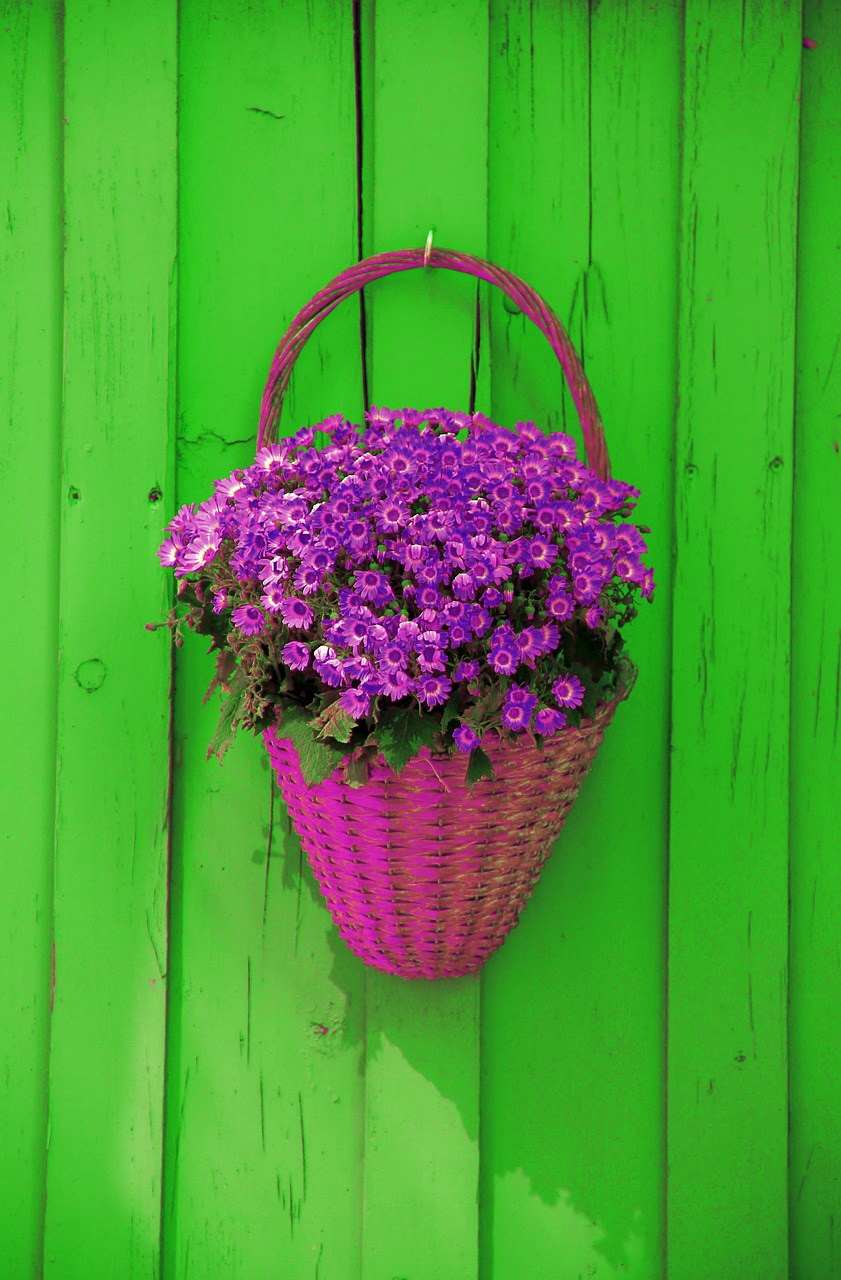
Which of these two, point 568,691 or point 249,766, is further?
point 249,766

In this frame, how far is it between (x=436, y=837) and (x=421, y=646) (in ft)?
0.82

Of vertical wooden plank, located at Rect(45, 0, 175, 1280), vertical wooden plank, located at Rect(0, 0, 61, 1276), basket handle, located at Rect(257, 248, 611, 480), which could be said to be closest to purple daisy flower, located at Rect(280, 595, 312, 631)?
basket handle, located at Rect(257, 248, 611, 480)

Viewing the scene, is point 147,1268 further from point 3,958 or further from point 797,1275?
point 797,1275

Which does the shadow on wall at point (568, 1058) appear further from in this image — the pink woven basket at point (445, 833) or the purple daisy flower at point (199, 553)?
the purple daisy flower at point (199, 553)

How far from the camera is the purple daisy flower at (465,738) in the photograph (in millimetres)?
981

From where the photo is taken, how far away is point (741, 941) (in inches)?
54.7

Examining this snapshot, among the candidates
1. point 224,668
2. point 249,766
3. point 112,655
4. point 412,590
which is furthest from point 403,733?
point 112,655

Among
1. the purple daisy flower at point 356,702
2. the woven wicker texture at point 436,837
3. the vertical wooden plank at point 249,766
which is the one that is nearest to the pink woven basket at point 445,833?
the woven wicker texture at point 436,837

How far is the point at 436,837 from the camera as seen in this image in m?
1.07

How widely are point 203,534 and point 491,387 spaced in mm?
539

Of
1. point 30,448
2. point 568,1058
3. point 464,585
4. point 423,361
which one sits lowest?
point 568,1058

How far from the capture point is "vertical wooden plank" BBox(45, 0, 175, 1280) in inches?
54.6

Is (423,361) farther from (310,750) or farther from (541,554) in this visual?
(310,750)

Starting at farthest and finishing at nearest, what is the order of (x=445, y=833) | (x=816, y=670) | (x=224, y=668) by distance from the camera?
(x=816, y=670) → (x=224, y=668) → (x=445, y=833)
